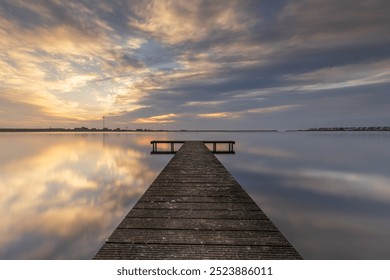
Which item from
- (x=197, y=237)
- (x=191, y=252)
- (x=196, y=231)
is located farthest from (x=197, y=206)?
(x=191, y=252)

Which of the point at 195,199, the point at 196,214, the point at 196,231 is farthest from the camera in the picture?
the point at 195,199

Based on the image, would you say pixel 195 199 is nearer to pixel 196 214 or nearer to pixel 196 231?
pixel 196 214

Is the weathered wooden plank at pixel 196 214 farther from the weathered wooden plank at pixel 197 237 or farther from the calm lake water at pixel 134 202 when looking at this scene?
the calm lake water at pixel 134 202

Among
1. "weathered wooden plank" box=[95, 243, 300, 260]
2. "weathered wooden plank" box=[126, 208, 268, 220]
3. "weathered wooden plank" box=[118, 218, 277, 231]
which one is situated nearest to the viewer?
"weathered wooden plank" box=[95, 243, 300, 260]

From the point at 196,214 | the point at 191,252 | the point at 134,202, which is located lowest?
the point at 134,202

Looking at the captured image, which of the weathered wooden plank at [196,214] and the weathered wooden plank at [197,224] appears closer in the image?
the weathered wooden plank at [197,224]

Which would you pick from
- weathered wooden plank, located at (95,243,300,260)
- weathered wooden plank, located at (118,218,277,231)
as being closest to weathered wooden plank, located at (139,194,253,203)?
weathered wooden plank, located at (118,218,277,231)

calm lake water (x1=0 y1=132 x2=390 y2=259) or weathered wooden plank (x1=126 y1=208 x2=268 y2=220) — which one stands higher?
weathered wooden plank (x1=126 y1=208 x2=268 y2=220)

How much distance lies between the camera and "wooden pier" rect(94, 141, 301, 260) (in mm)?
2566

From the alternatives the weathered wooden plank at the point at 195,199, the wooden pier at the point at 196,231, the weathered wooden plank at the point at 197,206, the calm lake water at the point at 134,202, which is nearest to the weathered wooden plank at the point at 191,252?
the wooden pier at the point at 196,231

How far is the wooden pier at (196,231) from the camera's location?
101 inches

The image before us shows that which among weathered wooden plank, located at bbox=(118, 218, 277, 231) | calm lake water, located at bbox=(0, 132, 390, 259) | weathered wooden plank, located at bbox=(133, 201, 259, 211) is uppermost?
weathered wooden plank, located at bbox=(133, 201, 259, 211)

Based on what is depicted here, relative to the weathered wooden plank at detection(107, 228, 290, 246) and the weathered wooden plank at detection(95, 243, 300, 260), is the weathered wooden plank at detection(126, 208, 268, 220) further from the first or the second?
the weathered wooden plank at detection(95, 243, 300, 260)

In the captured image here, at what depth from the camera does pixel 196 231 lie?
121 inches
